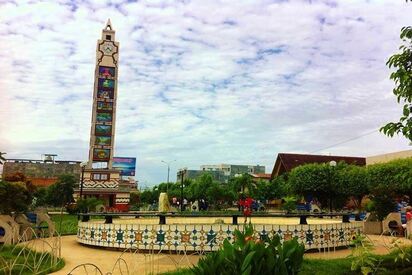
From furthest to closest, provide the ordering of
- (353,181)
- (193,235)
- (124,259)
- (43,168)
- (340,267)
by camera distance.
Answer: (43,168), (353,181), (193,235), (124,259), (340,267)

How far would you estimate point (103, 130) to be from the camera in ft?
173

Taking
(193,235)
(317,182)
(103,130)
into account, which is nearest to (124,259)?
(193,235)

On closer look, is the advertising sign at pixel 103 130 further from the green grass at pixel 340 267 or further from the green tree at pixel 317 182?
the green grass at pixel 340 267

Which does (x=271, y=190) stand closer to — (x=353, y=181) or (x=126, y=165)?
(x=353, y=181)

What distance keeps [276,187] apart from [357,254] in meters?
47.8

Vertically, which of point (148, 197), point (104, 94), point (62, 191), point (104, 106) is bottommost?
point (148, 197)

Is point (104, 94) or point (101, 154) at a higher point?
point (104, 94)

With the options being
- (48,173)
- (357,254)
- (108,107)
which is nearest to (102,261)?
(357,254)

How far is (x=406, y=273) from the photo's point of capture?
6898 millimetres

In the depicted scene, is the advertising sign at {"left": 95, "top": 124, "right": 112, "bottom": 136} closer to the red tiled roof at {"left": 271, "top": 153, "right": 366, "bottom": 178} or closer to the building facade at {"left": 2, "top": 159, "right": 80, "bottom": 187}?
the red tiled roof at {"left": 271, "top": 153, "right": 366, "bottom": 178}

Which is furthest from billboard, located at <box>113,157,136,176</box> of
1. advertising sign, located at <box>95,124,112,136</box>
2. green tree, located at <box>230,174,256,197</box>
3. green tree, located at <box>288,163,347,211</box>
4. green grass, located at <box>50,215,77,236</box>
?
green grass, located at <box>50,215,77,236</box>

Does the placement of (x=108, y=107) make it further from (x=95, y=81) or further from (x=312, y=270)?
(x=312, y=270)

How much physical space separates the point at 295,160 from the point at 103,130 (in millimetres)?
25392

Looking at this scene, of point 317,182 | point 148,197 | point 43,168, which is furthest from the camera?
point 43,168
